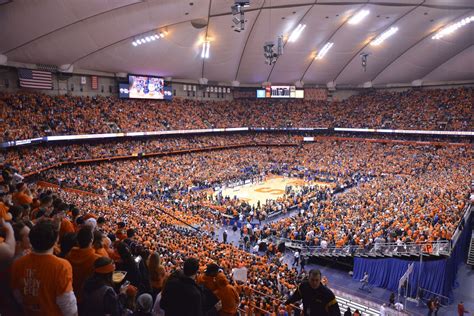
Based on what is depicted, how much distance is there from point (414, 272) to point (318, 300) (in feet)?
48.3

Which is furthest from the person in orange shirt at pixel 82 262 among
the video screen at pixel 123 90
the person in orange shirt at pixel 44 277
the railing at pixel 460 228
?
the video screen at pixel 123 90

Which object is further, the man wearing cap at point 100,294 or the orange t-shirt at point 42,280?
the man wearing cap at point 100,294

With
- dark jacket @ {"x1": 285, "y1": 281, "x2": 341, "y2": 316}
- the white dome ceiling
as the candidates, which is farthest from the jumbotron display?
dark jacket @ {"x1": 285, "y1": 281, "x2": 341, "y2": 316}

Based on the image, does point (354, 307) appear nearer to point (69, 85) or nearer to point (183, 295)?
point (183, 295)

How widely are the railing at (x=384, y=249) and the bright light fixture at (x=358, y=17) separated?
27.5m

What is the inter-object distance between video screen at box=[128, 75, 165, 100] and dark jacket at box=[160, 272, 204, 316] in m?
44.3

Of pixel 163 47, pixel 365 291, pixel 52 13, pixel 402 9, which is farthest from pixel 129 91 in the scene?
pixel 365 291

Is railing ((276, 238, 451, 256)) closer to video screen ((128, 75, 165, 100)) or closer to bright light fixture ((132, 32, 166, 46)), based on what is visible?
bright light fixture ((132, 32, 166, 46))

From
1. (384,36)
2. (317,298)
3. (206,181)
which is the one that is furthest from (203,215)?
(384,36)

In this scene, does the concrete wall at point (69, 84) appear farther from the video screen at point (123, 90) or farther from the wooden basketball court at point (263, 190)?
the wooden basketball court at point (263, 190)

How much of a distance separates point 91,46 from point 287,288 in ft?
101

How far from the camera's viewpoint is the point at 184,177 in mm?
37375

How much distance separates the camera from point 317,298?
14.6 ft

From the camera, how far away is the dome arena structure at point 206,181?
438 centimetres
